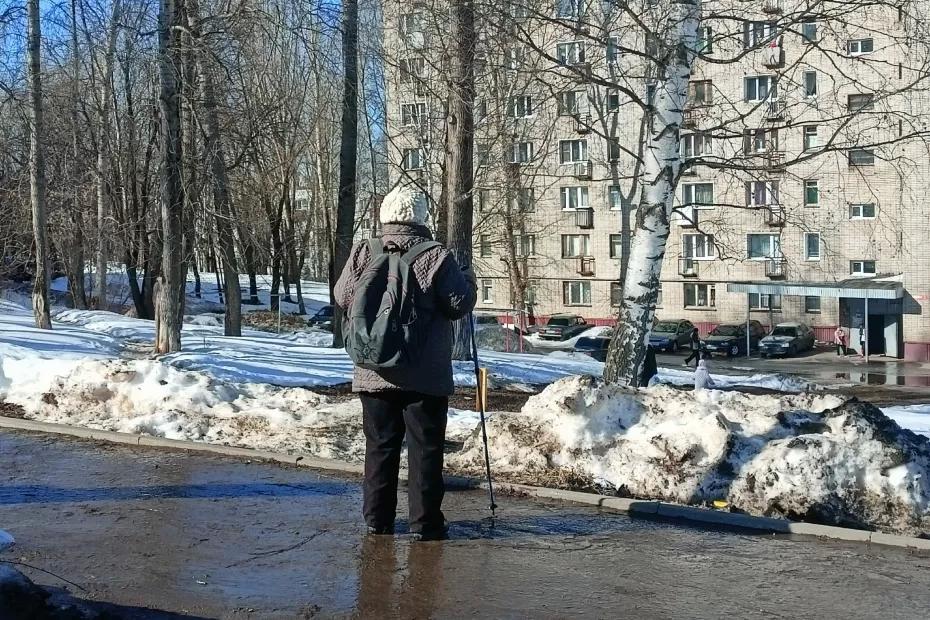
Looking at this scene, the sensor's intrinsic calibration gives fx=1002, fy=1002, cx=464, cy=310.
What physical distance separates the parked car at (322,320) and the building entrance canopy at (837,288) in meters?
19.1

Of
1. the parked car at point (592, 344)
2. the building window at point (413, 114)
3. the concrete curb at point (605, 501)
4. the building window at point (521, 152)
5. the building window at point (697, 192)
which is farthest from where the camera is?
the building window at point (697, 192)

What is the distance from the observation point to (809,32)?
12.0 meters

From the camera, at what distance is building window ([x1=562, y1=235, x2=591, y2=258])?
56031mm

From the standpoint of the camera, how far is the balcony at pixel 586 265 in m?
55.7

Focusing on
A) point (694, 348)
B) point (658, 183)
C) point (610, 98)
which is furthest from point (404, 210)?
point (694, 348)

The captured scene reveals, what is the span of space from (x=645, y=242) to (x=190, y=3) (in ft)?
28.9

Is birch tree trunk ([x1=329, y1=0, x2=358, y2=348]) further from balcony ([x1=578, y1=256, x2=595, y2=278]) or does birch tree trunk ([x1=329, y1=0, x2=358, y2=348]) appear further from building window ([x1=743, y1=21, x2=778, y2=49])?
balcony ([x1=578, y1=256, x2=595, y2=278])

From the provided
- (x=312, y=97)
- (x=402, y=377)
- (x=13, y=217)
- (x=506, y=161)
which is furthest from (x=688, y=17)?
(x=13, y=217)

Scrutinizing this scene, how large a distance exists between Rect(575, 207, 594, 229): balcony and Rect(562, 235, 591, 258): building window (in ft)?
2.24

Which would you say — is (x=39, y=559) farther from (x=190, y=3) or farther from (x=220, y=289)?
(x=220, y=289)

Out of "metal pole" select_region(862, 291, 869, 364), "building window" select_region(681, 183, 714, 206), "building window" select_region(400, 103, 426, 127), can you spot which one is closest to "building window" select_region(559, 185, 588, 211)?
"building window" select_region(681, 183, 714, 206)

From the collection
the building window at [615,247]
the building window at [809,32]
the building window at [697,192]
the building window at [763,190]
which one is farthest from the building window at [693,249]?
the building window at [809,32]

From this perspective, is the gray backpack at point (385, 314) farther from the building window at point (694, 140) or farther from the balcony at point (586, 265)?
the balcony at point (586, 265)

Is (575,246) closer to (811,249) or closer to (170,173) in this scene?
(811,249)
